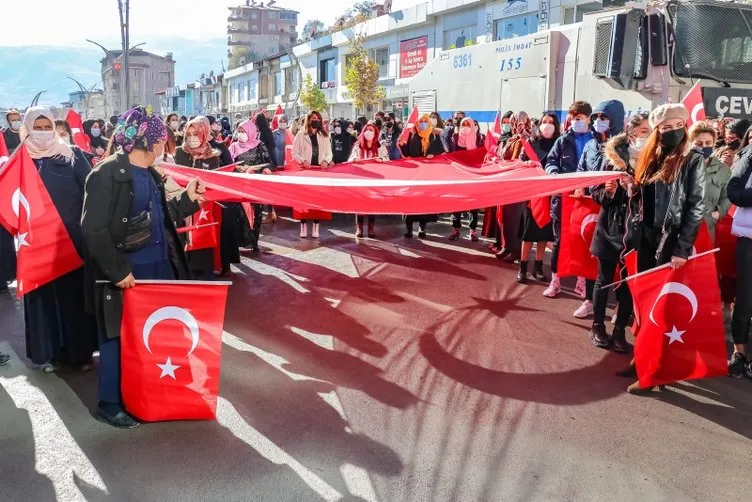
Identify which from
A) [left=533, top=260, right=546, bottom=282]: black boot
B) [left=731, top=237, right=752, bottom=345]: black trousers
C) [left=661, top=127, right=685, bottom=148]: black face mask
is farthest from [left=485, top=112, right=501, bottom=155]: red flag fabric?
[left=661, top=127, right=685, bottom=148]: black face mask

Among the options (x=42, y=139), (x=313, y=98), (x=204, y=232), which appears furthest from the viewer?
(x=313, y=98)

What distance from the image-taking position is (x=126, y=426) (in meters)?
4.20

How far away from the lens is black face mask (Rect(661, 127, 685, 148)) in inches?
180

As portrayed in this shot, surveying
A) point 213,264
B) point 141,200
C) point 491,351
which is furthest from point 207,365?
point 213,264

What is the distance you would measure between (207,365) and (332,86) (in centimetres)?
4180

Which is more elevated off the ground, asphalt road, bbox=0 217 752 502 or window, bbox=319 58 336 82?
window, bbox=319 58 336 82

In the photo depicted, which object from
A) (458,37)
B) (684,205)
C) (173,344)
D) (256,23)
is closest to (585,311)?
(684,205)

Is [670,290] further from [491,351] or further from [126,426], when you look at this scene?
[126,426]

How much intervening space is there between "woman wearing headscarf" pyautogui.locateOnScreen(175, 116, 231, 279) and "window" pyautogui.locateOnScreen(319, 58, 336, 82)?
1493 inches

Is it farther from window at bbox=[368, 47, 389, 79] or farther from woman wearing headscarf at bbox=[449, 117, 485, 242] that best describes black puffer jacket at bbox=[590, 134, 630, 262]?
window at bbox=[368, 47, 389, 79]

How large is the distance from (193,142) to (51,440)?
403 centimetres

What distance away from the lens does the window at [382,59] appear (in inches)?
1481

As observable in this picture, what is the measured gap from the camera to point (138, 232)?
4129mm

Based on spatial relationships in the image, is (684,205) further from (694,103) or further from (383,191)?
(694,103)
